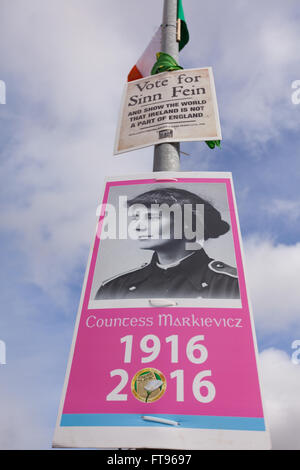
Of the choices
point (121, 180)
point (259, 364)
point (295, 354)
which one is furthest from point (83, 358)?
point (295, 354)

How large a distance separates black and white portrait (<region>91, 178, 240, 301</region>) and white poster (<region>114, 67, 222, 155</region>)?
640mm

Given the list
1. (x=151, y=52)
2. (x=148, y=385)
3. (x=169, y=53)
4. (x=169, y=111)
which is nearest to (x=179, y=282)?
(x=148, y=385)

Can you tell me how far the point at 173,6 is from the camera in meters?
4.55

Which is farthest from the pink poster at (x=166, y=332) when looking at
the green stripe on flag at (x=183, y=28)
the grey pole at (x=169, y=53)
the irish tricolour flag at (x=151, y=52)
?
the green stripe on flag at (x=183, y=28)

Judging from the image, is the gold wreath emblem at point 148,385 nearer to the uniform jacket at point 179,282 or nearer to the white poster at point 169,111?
the uniform jacket at point 179,282

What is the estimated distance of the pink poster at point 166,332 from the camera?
2059 mm

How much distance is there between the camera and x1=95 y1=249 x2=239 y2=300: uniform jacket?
256 cm

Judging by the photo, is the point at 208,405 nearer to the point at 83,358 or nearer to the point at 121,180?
the point at 83,358

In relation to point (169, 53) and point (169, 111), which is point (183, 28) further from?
point (169, 111)

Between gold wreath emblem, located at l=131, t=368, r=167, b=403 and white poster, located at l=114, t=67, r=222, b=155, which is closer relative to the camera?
gold wreath emblem, located at l=131, t=368, r=167, b=403

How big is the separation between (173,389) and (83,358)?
0.62m

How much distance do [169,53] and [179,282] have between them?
288cm

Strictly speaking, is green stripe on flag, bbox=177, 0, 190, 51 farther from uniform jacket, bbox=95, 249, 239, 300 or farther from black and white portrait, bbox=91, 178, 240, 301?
uniform jacket, bbox=95, 249, 239, 300

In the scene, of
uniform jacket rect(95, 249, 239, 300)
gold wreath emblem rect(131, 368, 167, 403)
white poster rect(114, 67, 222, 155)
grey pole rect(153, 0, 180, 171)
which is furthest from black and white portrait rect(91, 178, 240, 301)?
white poster rect(114, 67, 222, 155)
